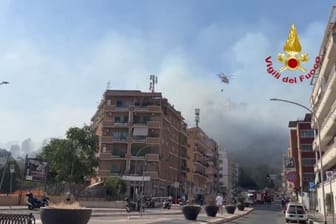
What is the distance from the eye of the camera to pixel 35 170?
46.8 m

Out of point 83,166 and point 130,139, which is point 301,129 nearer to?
point 130,139

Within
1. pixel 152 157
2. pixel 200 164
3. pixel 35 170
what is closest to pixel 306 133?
pixel 200 164

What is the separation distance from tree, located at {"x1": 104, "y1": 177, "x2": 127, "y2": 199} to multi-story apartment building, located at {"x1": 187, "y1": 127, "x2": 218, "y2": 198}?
3499 cm

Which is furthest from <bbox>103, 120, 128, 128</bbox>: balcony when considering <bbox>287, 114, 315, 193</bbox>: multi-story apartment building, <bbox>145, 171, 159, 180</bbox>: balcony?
<bbox>287, 114, 315, 193</bbox>: multi-story apartment building

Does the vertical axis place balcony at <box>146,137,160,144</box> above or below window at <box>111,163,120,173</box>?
above

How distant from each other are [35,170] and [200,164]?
248 ft

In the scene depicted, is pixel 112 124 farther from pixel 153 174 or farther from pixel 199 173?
pixel 199 173

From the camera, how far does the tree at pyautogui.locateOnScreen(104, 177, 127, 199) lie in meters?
67.9

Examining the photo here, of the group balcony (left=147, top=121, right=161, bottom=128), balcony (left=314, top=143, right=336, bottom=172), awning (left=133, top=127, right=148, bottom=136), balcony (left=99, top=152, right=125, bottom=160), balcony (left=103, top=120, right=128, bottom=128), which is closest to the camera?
balcony (left=314, top=143, right=336, bottom=172)

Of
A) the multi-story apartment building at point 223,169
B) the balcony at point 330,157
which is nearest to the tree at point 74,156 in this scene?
the balcony at point 330,157

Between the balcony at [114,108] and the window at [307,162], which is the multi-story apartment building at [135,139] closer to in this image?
the balcony at [114,108]

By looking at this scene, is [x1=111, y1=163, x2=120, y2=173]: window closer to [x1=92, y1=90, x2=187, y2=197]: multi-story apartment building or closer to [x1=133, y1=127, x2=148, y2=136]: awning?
[x1=92, y1=90, x2=187, y2=197]: multi-story apartment building

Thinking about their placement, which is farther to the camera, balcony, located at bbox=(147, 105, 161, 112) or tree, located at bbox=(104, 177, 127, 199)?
balcony, located at bbox=(147, 105, 161, 112)

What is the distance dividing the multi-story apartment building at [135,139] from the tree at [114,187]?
339 centimetres
